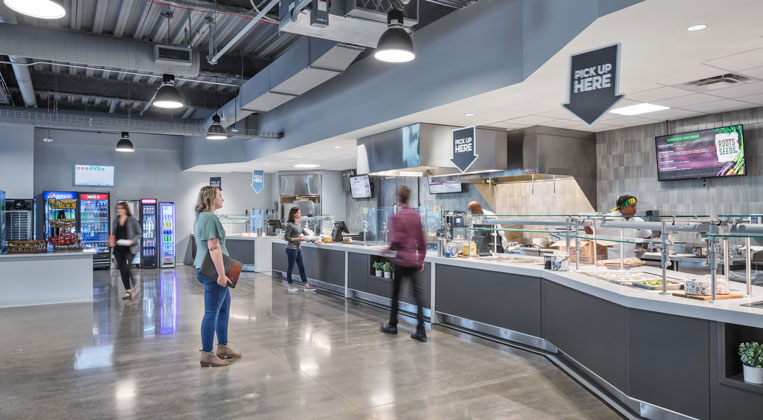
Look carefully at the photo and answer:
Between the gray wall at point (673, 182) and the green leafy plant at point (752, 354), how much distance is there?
400cm

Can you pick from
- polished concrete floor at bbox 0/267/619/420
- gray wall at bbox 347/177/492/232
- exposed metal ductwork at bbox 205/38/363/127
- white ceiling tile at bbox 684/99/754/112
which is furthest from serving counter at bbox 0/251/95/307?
white ceiling tile at bbox 684/99/754/112

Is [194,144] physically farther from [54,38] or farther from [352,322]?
[352,322]

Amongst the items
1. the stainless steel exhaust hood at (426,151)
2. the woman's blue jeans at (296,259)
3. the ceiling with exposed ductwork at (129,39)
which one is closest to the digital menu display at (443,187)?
the stainless steel exhaust hood at (426,151)

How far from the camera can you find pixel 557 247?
7.05 m

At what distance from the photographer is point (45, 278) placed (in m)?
7.98

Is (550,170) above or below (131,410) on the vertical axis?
above

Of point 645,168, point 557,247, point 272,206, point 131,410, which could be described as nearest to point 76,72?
point 272,206

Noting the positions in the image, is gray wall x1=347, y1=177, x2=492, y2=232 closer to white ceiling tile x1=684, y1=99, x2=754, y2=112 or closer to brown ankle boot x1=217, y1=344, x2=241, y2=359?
white ceiling tile x1=684, y1=99, x2=754, y2=112

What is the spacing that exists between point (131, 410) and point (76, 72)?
8.91 metres

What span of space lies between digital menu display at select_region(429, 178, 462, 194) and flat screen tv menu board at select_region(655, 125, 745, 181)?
12.3 ft

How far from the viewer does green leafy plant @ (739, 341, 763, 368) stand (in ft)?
9.44

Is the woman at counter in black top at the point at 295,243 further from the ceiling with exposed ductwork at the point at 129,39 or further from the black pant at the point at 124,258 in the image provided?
the ceiling with exposed ductwork at the point at 129,39

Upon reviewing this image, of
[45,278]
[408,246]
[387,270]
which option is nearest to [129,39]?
[45,278]

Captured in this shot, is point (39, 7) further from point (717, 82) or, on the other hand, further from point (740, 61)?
point (717, 82)
